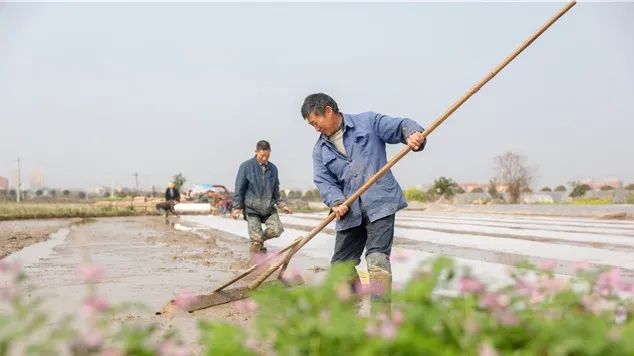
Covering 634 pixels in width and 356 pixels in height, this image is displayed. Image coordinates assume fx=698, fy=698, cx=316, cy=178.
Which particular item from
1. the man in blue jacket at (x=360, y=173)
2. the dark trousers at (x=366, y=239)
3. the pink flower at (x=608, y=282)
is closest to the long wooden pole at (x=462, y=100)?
the man in blue jacket at (x=360, y=173)

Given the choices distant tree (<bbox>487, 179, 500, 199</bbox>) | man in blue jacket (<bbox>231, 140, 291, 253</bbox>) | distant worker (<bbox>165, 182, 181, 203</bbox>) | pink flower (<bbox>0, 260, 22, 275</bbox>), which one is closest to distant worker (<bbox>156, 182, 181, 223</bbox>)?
distant worker (<bbox>165, 182, 181, 203</bbox>)

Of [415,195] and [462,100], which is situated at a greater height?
[462,100]

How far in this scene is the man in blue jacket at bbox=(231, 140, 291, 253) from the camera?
27.3 ft

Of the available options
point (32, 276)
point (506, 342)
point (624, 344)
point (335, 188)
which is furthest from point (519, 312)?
point (32, 276)

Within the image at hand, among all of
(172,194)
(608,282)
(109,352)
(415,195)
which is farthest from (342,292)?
(415,195)

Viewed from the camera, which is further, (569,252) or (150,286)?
(569,252)

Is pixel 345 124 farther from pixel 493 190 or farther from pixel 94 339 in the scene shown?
pixel 493 190

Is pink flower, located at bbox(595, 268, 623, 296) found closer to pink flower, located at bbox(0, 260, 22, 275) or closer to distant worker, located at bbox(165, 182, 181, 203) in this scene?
pink flower, located at bbox(0, 260, 22, 275)

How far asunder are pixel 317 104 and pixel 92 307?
130 inches

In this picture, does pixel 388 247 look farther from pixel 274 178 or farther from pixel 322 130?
pixel 274 178

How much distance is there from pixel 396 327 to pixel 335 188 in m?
3.25

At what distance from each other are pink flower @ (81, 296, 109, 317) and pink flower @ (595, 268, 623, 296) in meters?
1.33

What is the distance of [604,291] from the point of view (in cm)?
206

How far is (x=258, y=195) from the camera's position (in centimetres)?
839
